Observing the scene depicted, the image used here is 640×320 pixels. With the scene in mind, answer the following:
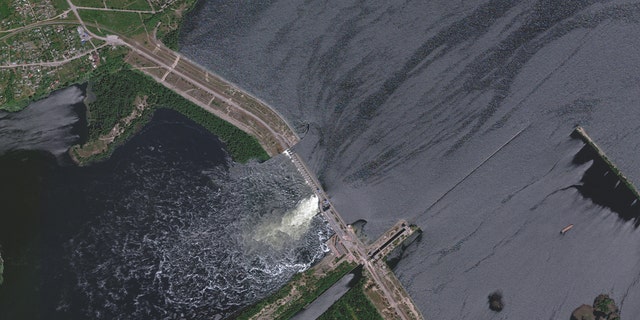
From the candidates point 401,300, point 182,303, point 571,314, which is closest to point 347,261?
point 401,300

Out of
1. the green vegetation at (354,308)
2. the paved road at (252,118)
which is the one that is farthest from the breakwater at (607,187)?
the green vegetation at (354,308)

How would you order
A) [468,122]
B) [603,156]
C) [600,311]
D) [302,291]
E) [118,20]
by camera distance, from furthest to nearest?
[118,20]
[468,122]
[302,291]
[603,156]
[600,311]

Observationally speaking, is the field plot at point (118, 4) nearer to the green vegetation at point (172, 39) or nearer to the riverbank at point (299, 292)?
the green vegetation at point (172, 39)

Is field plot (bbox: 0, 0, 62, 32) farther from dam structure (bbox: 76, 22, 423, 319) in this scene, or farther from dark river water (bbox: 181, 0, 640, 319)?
dark river water (bbox: 181, 0, 640, 319)

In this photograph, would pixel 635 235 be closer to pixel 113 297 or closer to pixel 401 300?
pixel 401 300

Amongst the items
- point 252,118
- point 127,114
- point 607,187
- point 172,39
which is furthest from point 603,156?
point 127,114

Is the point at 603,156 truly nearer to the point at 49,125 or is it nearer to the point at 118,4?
the point at 118,4
